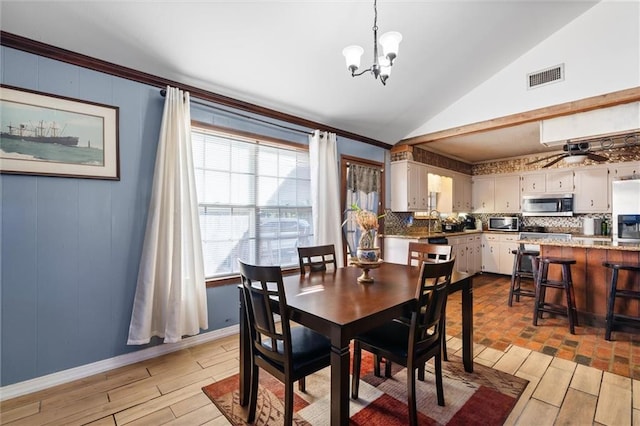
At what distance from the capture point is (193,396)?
6.75ft

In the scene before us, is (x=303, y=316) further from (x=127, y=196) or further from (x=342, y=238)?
(x=342, y=238)

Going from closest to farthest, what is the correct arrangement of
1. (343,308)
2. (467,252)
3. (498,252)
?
(343,308) → (467,252) → (498,252)

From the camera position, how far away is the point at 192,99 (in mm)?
2838

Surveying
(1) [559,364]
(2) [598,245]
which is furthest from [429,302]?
(2) [598,245]

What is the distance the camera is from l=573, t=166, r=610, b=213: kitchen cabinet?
5047 millimetres

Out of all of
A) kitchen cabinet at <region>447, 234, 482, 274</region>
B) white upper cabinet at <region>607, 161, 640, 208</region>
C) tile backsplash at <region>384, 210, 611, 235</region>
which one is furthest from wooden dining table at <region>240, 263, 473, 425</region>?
white upper cabinet at <region>607, 161, 640, 208</region>

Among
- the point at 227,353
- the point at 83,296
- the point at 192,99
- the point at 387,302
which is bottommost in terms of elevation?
the point at 227,353

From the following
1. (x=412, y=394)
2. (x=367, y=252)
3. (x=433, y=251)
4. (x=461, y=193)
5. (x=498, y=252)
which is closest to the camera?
(x=412, y=394)

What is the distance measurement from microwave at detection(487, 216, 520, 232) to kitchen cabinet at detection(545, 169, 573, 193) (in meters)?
0.82

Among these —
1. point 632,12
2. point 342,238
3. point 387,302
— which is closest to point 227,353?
point 387,302

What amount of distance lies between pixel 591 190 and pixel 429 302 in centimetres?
552

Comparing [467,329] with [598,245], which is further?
[598,245]

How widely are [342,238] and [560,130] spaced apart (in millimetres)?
2998

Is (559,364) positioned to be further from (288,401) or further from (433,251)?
(288,401)
